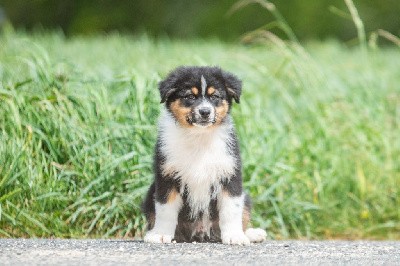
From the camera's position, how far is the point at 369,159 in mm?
8961

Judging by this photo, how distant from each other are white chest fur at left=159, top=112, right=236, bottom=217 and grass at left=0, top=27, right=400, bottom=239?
1167mm

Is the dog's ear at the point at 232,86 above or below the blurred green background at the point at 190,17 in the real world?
below

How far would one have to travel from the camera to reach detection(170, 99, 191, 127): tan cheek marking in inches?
252

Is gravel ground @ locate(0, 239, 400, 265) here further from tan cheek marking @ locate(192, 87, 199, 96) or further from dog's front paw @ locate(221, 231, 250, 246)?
tan cheek marking @ locate(192, 87, 199, 96)

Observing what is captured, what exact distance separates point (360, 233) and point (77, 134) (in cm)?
273

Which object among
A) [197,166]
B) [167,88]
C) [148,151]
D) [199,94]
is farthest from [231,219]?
[148,151]

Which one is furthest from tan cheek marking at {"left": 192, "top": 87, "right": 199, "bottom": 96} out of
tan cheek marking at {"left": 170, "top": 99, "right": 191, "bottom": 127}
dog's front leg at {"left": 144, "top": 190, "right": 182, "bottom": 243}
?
dog's front leg at {"left": 144, "top": 190, "right": 182, "bottom": 243}

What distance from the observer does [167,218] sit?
627 cm

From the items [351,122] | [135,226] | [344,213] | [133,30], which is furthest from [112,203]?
[133,30]

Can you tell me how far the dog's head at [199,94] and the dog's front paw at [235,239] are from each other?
0.77 metres

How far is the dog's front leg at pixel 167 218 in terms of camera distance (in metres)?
6.24

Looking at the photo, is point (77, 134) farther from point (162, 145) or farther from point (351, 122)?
point (351, 122)

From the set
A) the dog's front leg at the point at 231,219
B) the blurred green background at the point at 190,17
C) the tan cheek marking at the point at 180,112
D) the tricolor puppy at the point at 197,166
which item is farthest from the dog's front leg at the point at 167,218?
the blurred green background at the point at 190,17

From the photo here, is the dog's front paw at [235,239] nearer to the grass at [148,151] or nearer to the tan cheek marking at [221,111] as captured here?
the tan cheek marking at [221,111]
